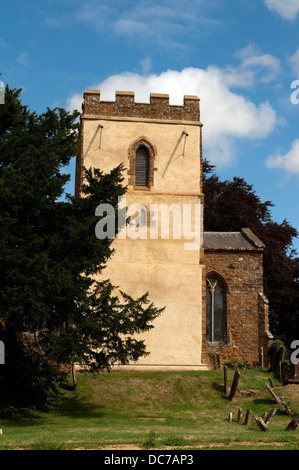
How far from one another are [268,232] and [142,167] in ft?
40.3

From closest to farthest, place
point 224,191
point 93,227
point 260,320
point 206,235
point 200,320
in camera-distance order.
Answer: point 93,227, point 200,320, point 260,320, point 206,235, point 224,191

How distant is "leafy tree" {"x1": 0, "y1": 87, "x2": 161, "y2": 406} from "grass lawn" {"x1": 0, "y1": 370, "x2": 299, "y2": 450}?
1685 mm

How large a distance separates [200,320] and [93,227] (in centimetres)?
861

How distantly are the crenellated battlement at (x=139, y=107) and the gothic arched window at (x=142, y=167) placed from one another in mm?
1516

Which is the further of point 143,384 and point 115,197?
point 143,384

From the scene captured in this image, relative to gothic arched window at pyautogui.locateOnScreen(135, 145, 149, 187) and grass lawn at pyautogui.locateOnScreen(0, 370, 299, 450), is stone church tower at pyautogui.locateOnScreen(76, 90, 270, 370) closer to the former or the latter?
gothic arched window at pyautogui.locateOnScreen(135, 145, 149, 187)

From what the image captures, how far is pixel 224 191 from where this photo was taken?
37500 millimetres

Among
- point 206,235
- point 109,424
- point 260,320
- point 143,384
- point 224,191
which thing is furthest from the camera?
point 224,191

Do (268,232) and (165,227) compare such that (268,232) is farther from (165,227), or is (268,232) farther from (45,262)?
(45,262)

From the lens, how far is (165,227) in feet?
82.1

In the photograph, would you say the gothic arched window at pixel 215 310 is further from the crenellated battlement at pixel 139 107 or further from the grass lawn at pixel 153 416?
the crenellated battlement at pixel 139 107

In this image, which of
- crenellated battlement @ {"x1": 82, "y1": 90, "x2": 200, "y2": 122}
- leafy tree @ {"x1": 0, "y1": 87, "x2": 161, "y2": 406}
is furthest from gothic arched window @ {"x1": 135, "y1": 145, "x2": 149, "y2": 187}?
leafy tree @ {"x1": 0, "y1": 87, "x2": 161, "y2": 406}

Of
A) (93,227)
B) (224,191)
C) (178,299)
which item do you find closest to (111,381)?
(178,299)

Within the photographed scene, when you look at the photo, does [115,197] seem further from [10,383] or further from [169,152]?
[169,152]
